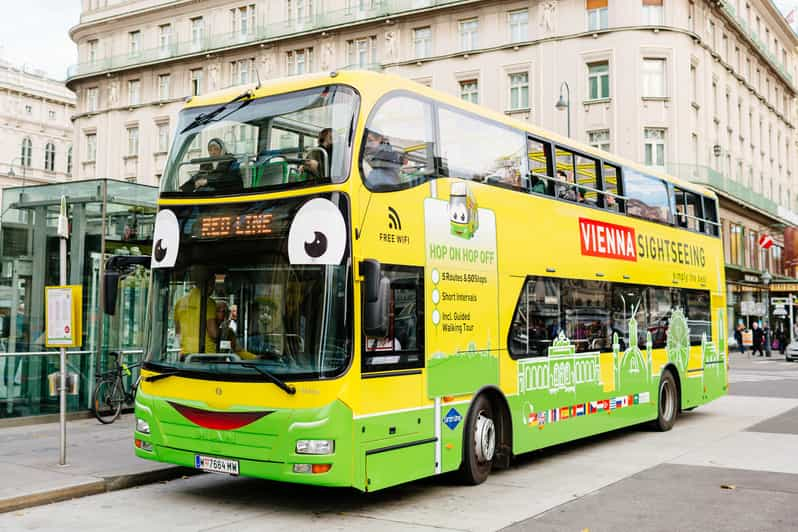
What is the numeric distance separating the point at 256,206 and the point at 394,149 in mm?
1441

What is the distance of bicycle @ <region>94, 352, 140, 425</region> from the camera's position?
13.8 m

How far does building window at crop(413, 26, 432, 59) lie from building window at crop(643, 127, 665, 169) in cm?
1219

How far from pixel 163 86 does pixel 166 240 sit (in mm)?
49392

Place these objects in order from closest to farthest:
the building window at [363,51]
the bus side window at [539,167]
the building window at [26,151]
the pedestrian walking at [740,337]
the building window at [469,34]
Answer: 1. the bus side window at [539,167]
2. the building window at [469,34]
3. the building window at [363,51]
4. the pedestrian walking at [740,337]
5. the building window at [26,151]

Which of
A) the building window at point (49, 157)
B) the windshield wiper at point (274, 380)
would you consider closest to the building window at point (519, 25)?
the windshield wiper at point (274, 380)

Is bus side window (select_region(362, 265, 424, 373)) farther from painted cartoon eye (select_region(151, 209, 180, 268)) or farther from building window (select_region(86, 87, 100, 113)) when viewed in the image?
building window (select_region(86, 87, 100, 113))

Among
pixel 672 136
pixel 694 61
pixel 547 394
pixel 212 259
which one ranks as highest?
pixel 694 61

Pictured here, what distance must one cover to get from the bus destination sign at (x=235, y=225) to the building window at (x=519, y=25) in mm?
37352

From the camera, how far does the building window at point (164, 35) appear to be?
55.1 meters

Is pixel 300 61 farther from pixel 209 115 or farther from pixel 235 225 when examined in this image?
pixel 235 225

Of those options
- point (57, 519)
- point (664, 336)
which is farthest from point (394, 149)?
point (664, 336)

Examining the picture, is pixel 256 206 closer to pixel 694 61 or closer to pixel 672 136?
pixel 672 136

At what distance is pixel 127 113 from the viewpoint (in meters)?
56.1

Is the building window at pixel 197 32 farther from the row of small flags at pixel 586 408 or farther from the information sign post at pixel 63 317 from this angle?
the information sign post at pixel 63 317
